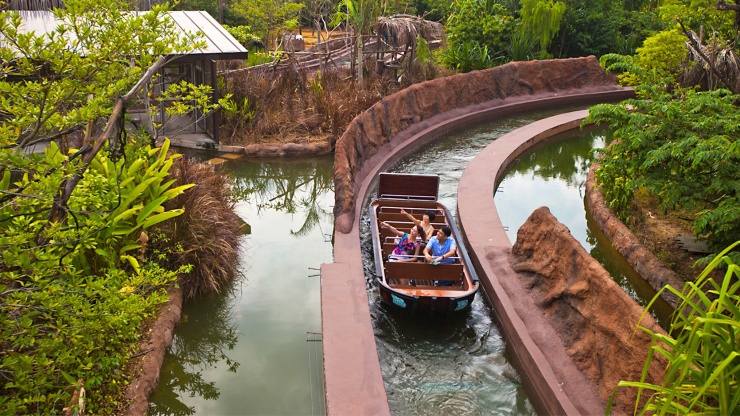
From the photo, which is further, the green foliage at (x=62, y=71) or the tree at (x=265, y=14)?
the tree at (x=265, y=14)

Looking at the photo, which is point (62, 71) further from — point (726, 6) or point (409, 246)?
point (726, 6)

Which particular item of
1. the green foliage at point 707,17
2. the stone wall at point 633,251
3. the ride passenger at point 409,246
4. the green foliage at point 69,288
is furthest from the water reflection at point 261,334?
the green foliage at point 707,17

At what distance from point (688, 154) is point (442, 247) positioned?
10.7 feet

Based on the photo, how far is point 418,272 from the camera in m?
9.22

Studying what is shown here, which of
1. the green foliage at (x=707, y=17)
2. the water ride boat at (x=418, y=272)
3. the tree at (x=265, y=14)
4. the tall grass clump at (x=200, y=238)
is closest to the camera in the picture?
the water ride boat at (x=418, y=272)

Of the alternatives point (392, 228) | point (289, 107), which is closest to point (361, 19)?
point (289, 107)

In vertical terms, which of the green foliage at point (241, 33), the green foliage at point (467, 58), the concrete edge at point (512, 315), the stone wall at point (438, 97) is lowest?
the concrete edge at point (512, 315)

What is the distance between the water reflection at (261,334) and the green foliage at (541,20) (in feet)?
43.9

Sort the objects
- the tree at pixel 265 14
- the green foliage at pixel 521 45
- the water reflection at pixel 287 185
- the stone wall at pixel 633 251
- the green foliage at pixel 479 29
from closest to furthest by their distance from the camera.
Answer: the stone wall at pixel 633 251 < the water reflection at pixel 287 185 < the green foliage at pixel 521 45 < the green foliage at pixel 479 29 < the tree at pixel 265 14

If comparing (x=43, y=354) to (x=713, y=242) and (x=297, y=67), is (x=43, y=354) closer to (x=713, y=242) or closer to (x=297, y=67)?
(x=713, y=242)

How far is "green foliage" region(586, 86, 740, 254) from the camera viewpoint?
846cm

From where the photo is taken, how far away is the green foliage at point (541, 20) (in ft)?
77.8

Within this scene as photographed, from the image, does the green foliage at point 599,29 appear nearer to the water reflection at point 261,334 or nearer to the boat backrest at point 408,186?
the boat backrest at point 408,186

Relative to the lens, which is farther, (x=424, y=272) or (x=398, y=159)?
(x=398, y=159)
